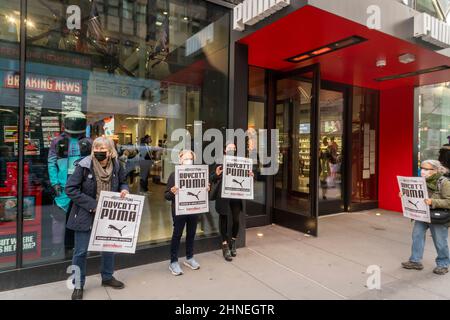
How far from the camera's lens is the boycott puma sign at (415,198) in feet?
13.8

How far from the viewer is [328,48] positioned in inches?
213

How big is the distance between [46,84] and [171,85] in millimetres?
1963

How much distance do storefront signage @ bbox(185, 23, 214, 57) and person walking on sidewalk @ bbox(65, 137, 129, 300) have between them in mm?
2764

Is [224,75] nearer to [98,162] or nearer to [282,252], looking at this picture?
[98,162]

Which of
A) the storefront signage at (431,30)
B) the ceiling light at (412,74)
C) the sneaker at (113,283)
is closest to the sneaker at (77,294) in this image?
the sneaker at (113,283)

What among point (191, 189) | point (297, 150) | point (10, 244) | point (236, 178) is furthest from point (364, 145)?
point (10, 244)

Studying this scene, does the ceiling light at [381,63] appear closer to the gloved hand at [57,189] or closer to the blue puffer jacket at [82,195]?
the blue puffer jacket at [82,195]

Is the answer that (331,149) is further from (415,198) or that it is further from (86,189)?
(86,189)

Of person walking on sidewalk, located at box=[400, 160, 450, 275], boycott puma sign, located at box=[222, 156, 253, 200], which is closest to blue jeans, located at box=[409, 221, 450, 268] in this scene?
person walking on sidewalk, located at box=[400, 160, 450, 275]

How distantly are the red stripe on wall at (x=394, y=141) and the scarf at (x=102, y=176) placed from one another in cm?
790

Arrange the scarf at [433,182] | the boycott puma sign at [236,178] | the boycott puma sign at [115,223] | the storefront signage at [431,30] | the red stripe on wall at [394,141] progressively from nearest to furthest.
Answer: the boycott puma sign at [115,223] → the scarf at [433,182] → the boycott puma sign at [236,178] → the storefront signage at [431,30] → the red stripe on wall at [394,141]

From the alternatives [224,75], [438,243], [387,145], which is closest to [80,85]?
[224,75]

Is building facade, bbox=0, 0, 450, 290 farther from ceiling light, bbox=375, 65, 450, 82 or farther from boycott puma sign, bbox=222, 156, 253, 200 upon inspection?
boycott puma sign, bbox=222, 156, 253, 200

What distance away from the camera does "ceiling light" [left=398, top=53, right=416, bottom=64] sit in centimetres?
564
